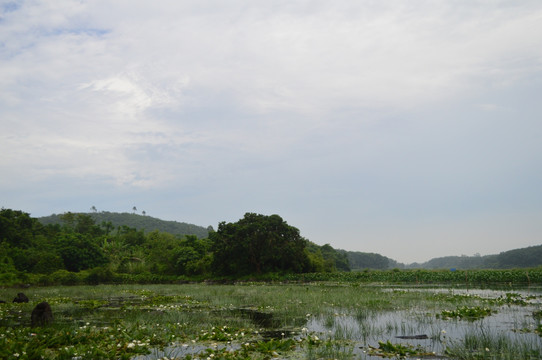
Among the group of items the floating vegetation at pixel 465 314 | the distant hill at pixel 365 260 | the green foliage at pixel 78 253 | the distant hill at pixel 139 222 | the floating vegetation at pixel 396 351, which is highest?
the distant hill at pixel 139 222

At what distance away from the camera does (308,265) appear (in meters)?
57.6

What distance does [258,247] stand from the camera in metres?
54.8

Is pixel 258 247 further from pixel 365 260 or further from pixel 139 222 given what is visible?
pixel 365 260

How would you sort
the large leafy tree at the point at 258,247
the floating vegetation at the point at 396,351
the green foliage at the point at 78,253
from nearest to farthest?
1. the floating vegetation at the point at 396,351
2. the large leafy tree at the point at 258,247
3. the green foliage at the point at 78,253

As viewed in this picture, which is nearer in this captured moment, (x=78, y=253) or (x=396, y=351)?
(x=396, y=351)

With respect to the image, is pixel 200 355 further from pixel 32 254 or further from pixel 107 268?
pixel 32 254

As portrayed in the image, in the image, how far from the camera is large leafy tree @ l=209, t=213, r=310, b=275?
5400cm

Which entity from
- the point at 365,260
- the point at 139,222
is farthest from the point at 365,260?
the point at 139,222

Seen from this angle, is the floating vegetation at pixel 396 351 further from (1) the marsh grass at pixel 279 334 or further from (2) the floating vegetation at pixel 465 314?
(2) the floating vegetation at pixel 465 314

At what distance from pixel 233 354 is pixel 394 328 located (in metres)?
6.11

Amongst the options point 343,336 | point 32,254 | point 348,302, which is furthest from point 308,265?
point 343,336

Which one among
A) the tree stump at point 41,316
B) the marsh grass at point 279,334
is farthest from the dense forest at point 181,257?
the tree stump at point 41,316

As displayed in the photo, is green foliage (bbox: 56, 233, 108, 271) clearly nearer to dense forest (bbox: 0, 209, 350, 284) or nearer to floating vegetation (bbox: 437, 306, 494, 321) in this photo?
dense forest (bbox: 0, 209, 350, 284)

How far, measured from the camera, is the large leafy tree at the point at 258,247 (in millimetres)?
54000
